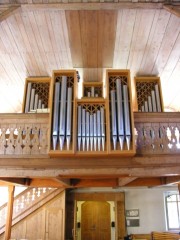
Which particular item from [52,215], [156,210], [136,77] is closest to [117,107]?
[136,77]

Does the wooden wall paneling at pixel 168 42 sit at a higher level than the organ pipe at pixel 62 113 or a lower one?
higher

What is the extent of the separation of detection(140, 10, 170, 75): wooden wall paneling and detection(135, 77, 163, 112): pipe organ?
277 millimetres

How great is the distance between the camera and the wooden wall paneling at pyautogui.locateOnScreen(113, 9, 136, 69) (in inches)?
208

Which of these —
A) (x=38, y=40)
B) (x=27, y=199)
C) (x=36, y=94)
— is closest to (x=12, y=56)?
(x=38, y=40)

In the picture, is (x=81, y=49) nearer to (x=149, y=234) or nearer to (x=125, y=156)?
(x=125, y=156)

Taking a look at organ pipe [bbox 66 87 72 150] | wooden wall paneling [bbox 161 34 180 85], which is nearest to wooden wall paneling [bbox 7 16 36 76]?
organ pipe [bbox 66 87 72 150]

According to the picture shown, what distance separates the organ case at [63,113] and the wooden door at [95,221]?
7647 mm

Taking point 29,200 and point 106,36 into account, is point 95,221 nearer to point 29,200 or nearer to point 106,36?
point 29,200

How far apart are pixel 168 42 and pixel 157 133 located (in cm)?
229

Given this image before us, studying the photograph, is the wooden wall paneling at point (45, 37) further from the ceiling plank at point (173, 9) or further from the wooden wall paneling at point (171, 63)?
the wooden wall paneling at point (171, 63)

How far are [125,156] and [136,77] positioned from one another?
10.7 feet

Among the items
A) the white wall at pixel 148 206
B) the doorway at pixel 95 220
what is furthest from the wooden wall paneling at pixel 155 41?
the doorway at pixel 95 220

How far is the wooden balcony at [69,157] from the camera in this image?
4664 millimetres

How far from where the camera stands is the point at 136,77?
286 inches
